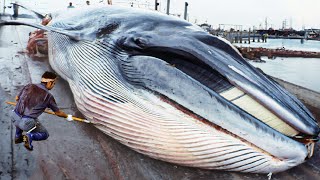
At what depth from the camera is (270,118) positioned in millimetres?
3357

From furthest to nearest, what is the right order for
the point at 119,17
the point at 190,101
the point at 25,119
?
the point at 119,17 < the point at 25,119 < the point at 190,101

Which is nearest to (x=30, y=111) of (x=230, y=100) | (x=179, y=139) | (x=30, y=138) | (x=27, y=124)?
(x=27, y=124)

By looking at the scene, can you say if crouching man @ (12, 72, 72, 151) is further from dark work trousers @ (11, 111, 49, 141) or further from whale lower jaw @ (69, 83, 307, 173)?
whale lower jaw @ (69, 83, 307, 173)

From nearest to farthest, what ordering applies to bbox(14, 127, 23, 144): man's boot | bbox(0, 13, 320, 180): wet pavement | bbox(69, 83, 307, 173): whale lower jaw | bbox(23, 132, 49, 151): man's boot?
bbox(69, 83, 307, 173): whale lower jaw < bbox(0, 13, 320, 180): wet pavement < bbox(23, 132, 49, 151): man's boot < bbox(14, 127, 23, 144): man's boot

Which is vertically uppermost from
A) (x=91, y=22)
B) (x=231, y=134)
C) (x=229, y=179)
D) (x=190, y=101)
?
(x=91, y=22)

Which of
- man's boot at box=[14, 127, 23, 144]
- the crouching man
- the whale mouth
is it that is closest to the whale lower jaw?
the whale mouth

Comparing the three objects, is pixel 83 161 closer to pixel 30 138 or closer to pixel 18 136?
pixel 30 138

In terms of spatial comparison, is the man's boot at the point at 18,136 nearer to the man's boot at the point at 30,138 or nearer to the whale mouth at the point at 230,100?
the man's boot at the point at 30,138

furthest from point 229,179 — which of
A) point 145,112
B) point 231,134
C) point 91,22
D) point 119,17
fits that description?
point 91,22

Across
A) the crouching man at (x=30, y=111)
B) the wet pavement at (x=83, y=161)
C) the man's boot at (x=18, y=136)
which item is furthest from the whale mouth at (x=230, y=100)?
the man's boot at (x=18, y=136)

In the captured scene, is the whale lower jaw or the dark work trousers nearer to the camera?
the whale lower jaw

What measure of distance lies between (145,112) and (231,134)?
100 cm

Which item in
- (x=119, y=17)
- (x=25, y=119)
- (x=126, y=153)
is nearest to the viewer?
(x=25, y=119)

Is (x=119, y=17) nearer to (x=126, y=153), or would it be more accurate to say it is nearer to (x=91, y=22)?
(x=91, y=22)
